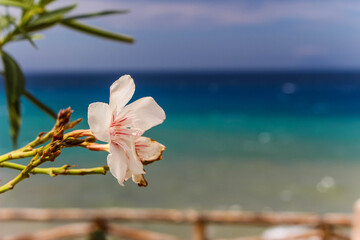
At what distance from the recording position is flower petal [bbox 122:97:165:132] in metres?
0.26

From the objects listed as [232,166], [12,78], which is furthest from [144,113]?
[232,166]

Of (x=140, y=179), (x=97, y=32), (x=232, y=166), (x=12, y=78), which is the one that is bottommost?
(x=140, y=179)

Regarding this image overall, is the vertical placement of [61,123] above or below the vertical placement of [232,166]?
below

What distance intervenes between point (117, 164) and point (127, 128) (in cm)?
3

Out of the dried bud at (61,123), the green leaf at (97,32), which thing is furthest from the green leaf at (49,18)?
the dried bud at (61,123)

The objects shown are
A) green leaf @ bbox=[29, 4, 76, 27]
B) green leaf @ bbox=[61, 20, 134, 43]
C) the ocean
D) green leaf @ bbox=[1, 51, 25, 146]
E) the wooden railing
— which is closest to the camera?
green leaf @ bbox=[1, 51, 25, 146]

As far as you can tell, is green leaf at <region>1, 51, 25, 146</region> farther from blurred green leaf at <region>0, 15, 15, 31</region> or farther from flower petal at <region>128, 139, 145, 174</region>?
flower petal at <region>128, 139, 145, 174</region>

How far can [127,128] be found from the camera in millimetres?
268

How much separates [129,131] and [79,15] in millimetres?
913

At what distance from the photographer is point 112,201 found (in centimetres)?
855

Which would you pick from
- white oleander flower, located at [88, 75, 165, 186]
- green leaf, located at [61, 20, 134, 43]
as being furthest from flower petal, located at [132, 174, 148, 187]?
green leaf, located at [61, 20, 134, 43]

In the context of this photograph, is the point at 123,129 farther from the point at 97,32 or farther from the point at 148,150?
the point at 97,32

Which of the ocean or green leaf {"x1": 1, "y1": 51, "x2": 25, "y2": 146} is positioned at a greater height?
the ocean

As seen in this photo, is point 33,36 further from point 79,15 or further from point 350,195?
point 350,195
